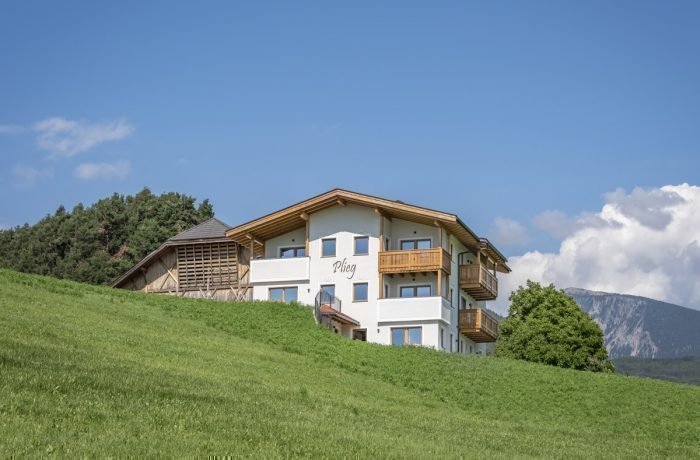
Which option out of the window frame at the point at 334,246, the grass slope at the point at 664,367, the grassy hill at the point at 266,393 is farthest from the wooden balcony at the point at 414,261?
the grass slope at the point at 664,367

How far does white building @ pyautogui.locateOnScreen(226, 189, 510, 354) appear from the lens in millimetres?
58125

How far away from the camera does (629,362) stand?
554ft

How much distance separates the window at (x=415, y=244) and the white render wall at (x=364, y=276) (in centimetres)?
25

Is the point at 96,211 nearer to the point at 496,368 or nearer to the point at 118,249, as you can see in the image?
the point at 118,249

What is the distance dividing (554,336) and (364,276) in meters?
10.7

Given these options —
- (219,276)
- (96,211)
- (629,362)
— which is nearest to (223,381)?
(219,276)

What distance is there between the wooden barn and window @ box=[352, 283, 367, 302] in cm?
1099

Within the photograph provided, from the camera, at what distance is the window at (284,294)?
201 ft

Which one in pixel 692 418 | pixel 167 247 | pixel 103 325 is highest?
pixel 167 247

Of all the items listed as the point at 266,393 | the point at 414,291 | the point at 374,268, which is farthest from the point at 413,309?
the point at 266,393

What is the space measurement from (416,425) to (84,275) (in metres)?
69.7

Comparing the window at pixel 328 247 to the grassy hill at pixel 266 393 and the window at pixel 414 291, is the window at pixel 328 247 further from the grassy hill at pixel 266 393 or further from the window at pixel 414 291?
the grassy hill at pixel 266 393

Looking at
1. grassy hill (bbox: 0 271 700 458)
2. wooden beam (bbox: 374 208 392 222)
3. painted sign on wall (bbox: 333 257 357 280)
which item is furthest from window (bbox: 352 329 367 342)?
grassy hill (bbox: 0 271 700 458)

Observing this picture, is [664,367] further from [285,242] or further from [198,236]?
[285,242]
